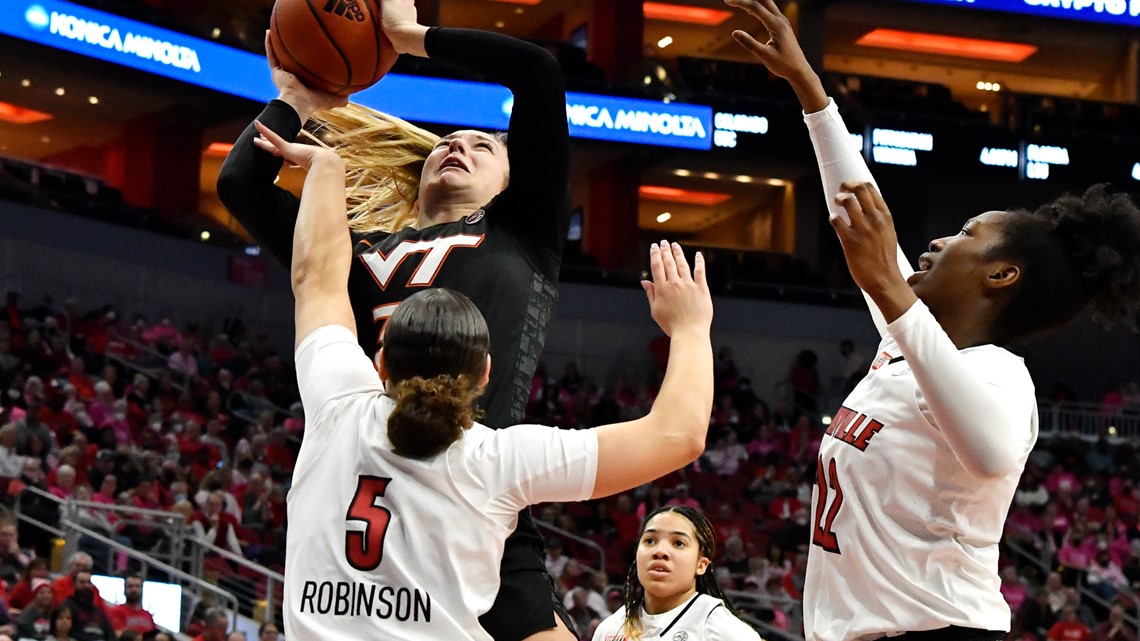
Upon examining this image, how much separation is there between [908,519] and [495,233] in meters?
1.10

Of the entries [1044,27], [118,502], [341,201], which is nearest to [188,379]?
[118,502]

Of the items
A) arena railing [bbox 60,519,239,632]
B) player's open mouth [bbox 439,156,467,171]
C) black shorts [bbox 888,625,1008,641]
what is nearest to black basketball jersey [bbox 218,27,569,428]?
player's open mouth [bbox 439,156,467,171]

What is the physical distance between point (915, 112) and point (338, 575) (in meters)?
20.3

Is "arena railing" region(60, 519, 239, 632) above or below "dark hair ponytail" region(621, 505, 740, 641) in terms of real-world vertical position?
below

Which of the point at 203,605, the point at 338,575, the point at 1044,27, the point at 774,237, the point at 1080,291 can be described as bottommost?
the point at 203,605

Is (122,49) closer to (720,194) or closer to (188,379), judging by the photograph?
(188,379)

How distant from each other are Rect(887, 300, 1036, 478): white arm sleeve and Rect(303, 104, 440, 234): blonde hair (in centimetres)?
143

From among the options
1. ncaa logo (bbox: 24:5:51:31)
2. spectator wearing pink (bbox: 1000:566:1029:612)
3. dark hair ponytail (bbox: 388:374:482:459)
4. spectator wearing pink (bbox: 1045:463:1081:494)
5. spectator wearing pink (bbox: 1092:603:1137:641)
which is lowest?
spectator wearing pink (bbox: 1092:603:1137:641)

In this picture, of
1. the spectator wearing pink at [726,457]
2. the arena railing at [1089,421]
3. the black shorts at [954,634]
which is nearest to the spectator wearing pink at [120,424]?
the spectator wearing pink at [726,457]

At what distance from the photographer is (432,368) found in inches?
97.6

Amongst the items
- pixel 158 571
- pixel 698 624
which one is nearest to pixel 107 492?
pixel 158 571

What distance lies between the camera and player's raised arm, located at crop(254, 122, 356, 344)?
2689mm

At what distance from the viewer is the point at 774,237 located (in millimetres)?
24438

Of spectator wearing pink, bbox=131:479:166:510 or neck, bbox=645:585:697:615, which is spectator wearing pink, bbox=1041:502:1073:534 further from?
A: neck, bbox=645:585:697:615
